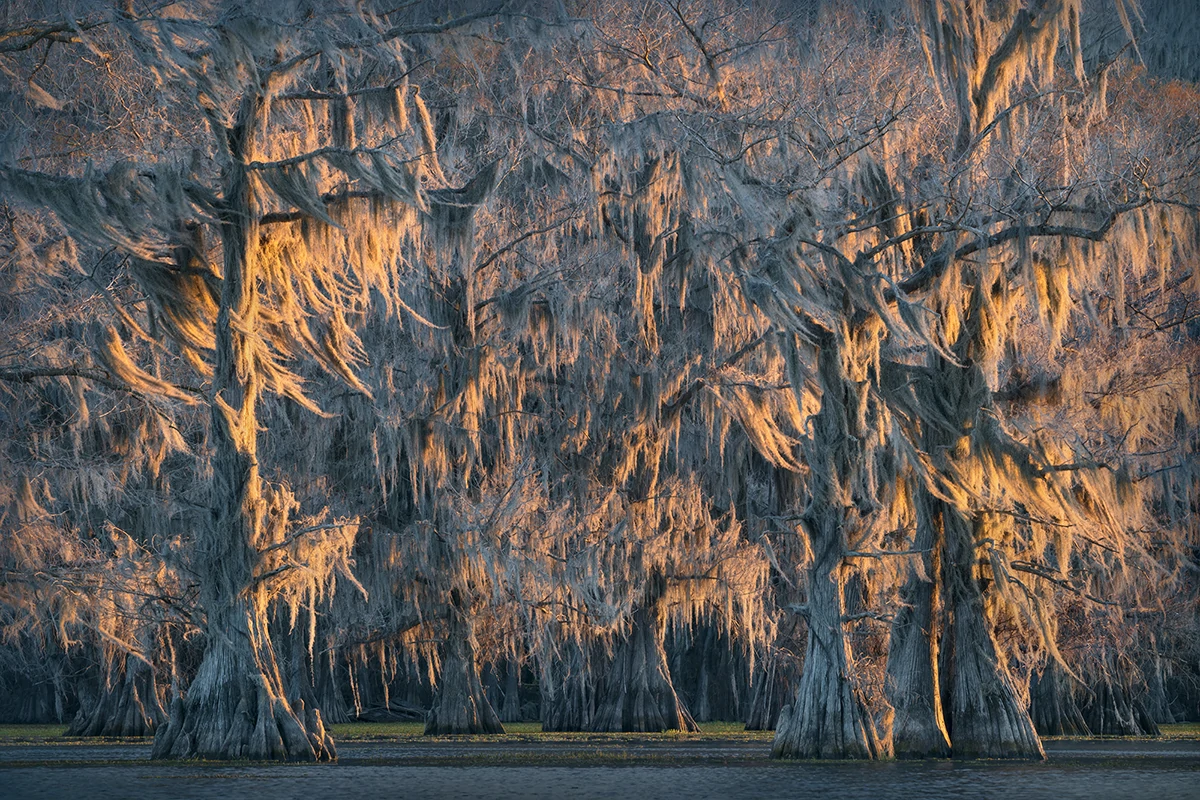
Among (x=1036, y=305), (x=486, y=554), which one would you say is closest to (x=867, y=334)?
(x=1036, y=305)

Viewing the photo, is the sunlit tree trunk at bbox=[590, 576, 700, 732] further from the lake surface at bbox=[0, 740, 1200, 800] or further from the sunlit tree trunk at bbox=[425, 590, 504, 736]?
the lake surface at bbox=[0, 740, 1200, 800]

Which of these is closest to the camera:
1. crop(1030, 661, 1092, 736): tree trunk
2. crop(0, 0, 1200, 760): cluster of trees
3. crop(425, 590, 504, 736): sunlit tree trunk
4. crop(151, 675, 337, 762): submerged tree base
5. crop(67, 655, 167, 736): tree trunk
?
crop(151, 675, 337, 762): submerged tree base

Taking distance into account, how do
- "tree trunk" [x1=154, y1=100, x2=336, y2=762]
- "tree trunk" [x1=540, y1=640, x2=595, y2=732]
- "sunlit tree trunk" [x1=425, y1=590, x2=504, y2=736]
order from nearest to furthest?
"tree trunk" [x1=154, y1=100, x2=336, y2=762] < "sunlit tree trunk" [x1=425, y1=590, x2=504, y2=736] < "tree trunk" [x1=540, y1=640, x2=595, y2=732]

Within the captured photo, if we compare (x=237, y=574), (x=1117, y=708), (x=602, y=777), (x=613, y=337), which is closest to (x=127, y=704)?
(x=613, y=337)

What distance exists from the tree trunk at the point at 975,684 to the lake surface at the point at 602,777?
0.57 metres

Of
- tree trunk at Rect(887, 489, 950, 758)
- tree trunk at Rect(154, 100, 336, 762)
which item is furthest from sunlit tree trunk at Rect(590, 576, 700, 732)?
tree trunk at Rect(154, 100, 336, 762)

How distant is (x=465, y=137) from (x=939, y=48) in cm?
1162

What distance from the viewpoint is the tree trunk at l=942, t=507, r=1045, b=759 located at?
1789 cm

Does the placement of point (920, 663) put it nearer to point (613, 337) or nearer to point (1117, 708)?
point (613, 337)

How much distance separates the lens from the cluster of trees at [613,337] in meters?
17.5

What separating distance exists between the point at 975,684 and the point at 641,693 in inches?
525

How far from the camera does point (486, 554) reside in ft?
87.1

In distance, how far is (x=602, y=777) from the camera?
15.4 meters

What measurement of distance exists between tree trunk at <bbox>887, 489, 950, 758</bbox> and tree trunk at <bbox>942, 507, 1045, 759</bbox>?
0.20 meters
